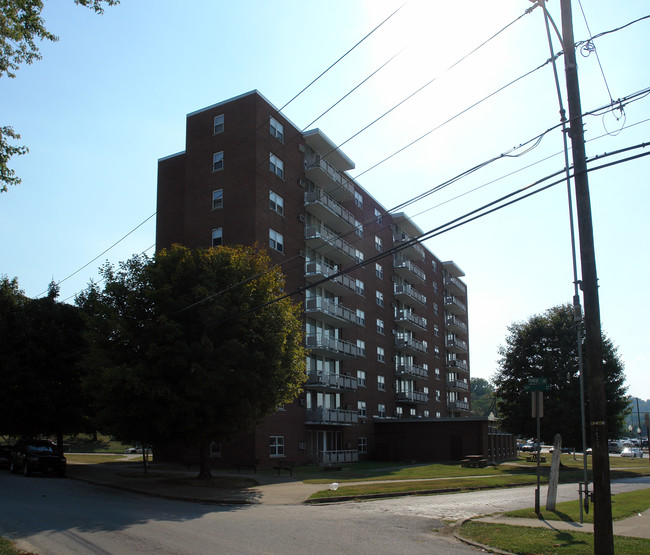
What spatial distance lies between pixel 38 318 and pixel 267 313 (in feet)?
53.5

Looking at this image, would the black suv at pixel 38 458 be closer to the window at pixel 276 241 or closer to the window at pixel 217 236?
the window at pixel 217 236

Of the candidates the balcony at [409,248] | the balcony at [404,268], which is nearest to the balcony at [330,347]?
the balcony at [404,268]

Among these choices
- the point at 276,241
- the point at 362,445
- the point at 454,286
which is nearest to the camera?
the point at 276,241

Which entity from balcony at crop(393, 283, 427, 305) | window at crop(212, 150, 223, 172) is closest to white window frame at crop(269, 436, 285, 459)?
window at crop(212, 150, 223, 172)

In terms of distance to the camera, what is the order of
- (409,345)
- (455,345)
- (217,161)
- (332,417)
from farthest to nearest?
(455,345) → (409,345) → (332,417) → (217,161)

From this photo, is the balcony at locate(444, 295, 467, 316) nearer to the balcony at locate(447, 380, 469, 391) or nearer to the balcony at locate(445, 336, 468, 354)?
the balcony at locate(445, 336, 468, 354)

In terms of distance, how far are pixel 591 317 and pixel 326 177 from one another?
36.2 meters

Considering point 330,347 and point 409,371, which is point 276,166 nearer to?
point 330,347

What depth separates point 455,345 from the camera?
7644 cm

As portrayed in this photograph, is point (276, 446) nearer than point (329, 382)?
Yes

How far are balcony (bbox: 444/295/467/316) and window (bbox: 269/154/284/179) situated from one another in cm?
4196

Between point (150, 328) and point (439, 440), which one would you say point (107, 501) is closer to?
point (150, 328)

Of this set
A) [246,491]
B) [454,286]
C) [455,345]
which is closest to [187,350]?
[246,491]

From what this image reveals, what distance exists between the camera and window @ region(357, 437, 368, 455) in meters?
47.3
